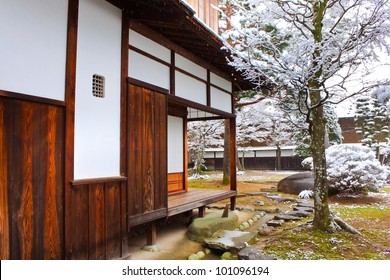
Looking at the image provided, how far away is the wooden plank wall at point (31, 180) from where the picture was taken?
10.1 ft

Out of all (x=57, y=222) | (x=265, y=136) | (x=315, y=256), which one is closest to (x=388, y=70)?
(x=315, y=256)

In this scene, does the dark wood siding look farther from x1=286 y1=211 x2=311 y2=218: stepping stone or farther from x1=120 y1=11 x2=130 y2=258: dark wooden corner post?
x1=286 y1=211 x2=311 y2=218: stepping stone

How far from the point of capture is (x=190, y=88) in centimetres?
698

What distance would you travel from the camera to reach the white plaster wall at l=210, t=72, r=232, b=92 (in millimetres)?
8242

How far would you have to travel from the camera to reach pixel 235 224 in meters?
7.36

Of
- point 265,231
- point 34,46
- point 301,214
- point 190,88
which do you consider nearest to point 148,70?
point 190,88

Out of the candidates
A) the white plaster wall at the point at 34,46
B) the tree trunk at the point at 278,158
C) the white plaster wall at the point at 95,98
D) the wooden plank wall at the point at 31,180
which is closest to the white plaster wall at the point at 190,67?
the white plaster wall at the point at 95,98

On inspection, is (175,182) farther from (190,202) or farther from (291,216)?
(291,216)

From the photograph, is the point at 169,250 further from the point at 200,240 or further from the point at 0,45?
the point at 0,45

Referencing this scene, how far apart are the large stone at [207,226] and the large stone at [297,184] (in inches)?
243

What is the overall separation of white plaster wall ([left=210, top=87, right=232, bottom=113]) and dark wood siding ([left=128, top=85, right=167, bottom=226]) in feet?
9.18

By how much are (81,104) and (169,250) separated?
3.37 meters

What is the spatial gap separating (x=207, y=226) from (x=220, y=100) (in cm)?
397

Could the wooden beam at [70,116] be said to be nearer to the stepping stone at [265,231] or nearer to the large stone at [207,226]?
the large stone at [207,226]
